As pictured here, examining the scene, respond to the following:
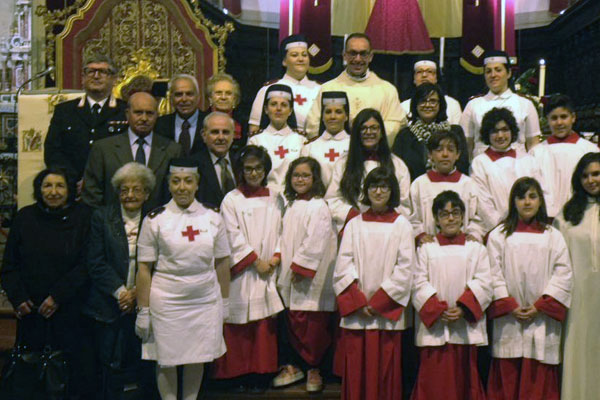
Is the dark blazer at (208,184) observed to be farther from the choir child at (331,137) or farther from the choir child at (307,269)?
the choir child at (331,137)

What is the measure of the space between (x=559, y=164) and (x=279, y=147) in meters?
1.85

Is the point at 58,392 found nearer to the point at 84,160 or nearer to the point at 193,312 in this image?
the point at 193,312

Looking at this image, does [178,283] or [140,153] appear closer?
[178,283]

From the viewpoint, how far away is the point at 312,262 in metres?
4.89

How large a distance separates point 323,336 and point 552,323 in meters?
1.38

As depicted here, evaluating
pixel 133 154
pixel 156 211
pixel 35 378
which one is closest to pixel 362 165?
pixel 156 211

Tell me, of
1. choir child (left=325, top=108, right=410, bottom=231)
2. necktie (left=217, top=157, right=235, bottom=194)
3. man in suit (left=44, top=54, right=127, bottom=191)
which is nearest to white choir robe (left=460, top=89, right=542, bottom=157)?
choir child (left=325, top=108, right=410, bottom=231)

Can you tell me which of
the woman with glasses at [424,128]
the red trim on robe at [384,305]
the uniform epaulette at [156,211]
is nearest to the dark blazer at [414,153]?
the woman with glasses at [424,128]

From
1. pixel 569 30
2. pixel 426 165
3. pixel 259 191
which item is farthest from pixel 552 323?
pixel 569 30

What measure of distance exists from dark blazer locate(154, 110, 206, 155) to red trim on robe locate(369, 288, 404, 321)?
5.40 feet

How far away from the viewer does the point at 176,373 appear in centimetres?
464

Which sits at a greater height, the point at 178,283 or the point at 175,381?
the point at 178,283

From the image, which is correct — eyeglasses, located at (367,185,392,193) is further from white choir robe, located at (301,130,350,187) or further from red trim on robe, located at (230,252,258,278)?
red trim on robe, located at (230,252,258,278)

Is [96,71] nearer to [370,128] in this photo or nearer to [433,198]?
[370,128]
